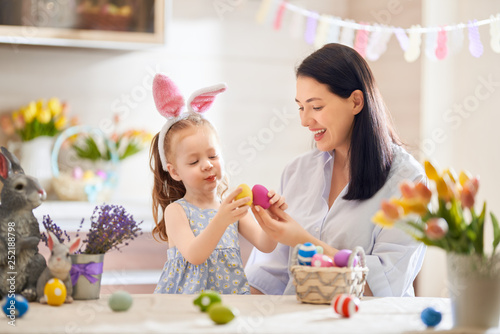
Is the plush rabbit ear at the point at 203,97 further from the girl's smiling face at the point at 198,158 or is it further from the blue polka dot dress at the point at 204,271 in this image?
the blue polka dot dress at the point at 204,271

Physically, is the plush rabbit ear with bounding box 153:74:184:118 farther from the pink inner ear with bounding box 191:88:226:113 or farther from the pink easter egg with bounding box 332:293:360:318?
the pink easter egg with bounding box 332:293:360:318

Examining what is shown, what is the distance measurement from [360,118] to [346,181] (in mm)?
217

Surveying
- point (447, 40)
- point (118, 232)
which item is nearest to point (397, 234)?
point (118, 232)

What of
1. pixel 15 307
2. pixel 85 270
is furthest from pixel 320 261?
pixel 15 307

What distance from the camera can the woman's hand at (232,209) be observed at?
64.6 inches

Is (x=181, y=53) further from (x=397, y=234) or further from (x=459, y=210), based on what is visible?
(x=459, y=210)

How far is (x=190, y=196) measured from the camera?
198 centimetres

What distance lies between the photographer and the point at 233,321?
1241 millimetres

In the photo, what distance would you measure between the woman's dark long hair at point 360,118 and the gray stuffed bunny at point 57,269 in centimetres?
91

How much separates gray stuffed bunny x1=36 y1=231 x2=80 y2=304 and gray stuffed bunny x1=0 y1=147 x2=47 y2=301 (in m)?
0.02

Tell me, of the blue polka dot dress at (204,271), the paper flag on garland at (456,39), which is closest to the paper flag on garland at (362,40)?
the paper flag on garland at (456,39)

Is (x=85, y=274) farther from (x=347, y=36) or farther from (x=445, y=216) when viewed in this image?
(x=347, y=36)

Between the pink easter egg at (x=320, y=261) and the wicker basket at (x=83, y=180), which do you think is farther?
the wicker basket at (x=83, y=180)

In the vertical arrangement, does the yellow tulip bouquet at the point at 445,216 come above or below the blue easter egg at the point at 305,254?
above
